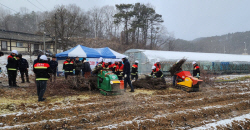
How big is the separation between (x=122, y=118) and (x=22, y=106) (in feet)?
10.6

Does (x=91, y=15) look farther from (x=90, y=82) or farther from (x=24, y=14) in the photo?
(x=90, y=82)

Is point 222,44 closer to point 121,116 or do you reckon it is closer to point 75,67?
point 75,67

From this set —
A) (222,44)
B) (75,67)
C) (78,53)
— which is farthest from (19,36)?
(222,44)

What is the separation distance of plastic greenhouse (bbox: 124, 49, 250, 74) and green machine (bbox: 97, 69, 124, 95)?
1153 centimetres

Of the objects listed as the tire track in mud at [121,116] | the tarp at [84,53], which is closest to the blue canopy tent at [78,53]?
the tarp at [84,53]

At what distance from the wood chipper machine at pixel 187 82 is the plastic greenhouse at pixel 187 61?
8.93 m

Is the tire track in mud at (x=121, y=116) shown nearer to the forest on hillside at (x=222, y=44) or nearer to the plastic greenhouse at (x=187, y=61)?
the plastic greenhouse at (x=187, y=61)

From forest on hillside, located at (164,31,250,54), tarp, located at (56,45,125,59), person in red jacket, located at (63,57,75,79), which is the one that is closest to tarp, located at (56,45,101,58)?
tarp, located at (56,45,125,59)

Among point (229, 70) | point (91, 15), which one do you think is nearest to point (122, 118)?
point (229, 70)

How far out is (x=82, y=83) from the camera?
7844 millimetres

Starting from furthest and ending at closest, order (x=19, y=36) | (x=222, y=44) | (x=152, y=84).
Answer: (x=222, y=44) < (x=19, y=36) < (x=152, y=84)

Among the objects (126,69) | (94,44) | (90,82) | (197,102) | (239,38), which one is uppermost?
(239,38)

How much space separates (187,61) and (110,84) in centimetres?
1629

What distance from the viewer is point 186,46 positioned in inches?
2635
